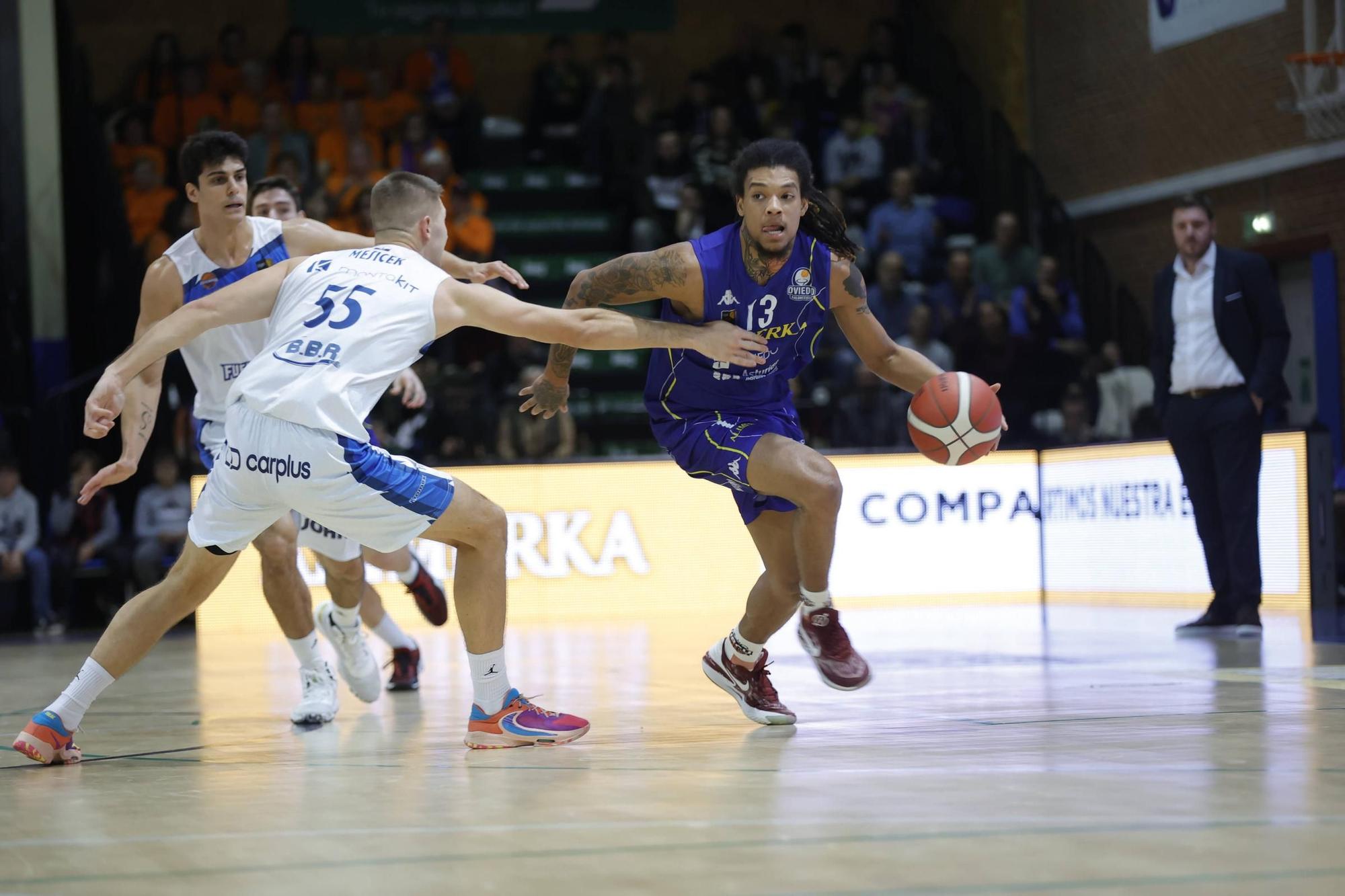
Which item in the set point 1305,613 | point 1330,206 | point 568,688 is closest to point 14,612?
point 568,688

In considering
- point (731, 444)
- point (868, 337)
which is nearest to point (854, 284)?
point (868, 337)

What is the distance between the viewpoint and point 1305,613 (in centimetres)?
920

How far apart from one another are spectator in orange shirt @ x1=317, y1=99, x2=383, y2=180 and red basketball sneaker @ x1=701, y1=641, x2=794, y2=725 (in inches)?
414

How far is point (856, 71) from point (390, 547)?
13.9m

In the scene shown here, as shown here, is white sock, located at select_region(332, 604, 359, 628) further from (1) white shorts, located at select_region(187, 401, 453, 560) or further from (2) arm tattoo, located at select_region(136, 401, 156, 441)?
(1) white shorts, located at select_region(187, 401, 453, 560)

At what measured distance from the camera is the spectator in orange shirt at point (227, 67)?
15.7m

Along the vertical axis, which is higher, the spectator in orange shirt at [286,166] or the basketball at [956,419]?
the spectator in orange shirt at [286,166]

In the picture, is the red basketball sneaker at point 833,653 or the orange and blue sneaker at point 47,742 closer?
the orange and blue sneaker at point 47,742

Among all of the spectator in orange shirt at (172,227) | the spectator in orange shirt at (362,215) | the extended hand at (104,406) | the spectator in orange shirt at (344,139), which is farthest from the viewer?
the spectator in orange shirt at (344,139)

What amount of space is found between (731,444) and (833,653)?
718 mm

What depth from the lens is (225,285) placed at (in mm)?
5414

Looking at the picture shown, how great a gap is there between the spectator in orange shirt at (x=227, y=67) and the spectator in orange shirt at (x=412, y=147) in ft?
5.89

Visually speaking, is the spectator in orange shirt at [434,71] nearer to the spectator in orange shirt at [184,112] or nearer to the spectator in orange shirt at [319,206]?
the spectator in orange shirt at [184,112]

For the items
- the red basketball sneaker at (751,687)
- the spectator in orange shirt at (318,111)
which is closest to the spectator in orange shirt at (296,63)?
the spectator in orange shirt at (318,111)
